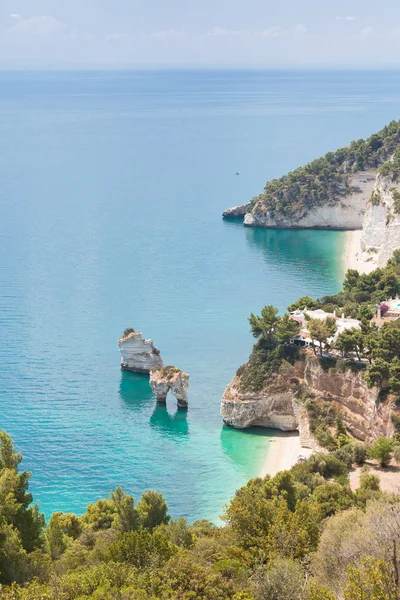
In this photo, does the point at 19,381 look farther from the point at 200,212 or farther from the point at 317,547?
the point at 200,212

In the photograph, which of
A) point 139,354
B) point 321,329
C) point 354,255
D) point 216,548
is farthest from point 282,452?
point 354,255

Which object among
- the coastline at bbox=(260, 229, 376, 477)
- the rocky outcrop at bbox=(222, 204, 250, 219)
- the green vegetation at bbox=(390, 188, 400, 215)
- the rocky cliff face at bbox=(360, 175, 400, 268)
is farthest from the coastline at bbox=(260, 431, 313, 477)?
the rocky outcrop at bbox=(222, 204, 250, 219)

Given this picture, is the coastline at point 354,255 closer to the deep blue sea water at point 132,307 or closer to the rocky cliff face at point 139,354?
the deep blue sea water at point 132,307

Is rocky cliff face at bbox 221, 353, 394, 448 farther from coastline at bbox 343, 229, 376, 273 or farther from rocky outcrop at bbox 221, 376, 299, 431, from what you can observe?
coastline at bbox 343, 229, 376, 273

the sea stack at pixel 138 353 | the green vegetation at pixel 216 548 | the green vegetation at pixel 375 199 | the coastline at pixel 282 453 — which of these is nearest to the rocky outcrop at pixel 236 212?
the green vegetation at pixel 375 199

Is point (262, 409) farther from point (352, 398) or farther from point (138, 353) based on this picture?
point (138, 353)

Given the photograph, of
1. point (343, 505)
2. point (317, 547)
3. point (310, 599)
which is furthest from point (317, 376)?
point (310, 599)
